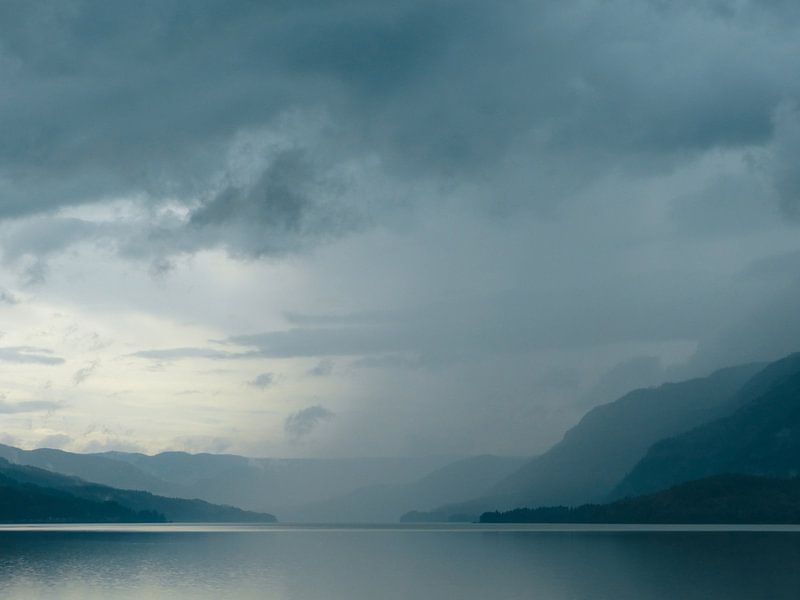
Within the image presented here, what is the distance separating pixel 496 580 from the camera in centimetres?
11562

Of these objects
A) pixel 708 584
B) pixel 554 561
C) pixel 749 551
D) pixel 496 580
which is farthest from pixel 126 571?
pixel 749 551

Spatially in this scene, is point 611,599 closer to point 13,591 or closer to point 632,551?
point 13,591

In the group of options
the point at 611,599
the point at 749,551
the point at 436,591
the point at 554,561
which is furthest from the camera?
the point at 749,551

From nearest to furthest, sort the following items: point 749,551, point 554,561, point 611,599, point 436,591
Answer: point 611,599, point 436,591, point 554,561, point 749,551

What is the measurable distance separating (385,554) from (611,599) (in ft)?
331

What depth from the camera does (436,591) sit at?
334 ft

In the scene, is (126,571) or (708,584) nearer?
(708,584)

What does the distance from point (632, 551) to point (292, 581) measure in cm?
9430

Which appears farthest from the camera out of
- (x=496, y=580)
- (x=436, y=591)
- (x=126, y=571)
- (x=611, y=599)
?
(x=126, y=571)

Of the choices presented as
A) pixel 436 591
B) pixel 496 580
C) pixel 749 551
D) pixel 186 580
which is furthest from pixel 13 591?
pixel 749 551

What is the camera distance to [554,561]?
15225 cm

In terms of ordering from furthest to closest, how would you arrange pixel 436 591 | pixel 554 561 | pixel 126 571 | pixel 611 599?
pixel 554 561
pixel 126 571
pixel 436 591
pixel 611 599

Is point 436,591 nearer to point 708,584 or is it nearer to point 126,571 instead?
point 708,584

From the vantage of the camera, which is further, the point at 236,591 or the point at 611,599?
the point at 236,591
